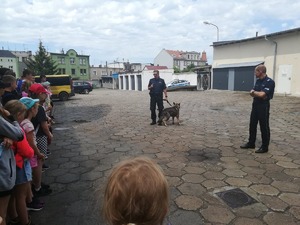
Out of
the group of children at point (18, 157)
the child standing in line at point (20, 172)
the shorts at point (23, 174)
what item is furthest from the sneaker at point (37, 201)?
the shorts at point (23, 174)

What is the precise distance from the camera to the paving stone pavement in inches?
124

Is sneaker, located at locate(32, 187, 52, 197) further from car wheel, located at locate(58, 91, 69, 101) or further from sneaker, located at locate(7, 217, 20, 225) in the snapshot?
car wheel, located at locate(58, 91, 69, 101)

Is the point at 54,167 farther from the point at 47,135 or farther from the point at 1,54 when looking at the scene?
the point at 1,54

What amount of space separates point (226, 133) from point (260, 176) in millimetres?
3207

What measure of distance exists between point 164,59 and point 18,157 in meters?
74.5

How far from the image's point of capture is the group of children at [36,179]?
1149mm

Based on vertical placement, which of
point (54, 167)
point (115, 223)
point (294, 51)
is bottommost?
point (54, 167)

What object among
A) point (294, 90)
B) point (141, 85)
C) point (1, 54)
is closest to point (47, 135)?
point (294, 90)

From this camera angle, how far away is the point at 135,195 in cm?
113

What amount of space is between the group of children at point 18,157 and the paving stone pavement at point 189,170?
0.88 feet

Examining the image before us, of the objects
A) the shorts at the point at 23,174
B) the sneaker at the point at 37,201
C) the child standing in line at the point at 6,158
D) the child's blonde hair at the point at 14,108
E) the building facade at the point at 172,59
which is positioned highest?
the building facade at the point at 172,59

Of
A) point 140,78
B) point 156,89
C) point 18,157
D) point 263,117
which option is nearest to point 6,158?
point 18,157

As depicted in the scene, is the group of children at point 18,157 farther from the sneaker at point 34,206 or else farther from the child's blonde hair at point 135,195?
the child's blonde hair at point 135,195

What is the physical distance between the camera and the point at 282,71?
2064cm
